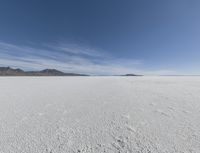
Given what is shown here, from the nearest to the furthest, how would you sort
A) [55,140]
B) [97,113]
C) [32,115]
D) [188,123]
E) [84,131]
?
[55,140] < [84,131] < [188,123] < [32,115] < [97,113]

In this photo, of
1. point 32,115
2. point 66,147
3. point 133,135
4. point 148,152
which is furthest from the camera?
point 32,115

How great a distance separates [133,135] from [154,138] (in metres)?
0.30

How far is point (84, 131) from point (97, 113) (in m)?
0.90

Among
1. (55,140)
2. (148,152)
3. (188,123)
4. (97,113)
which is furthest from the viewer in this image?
(97,113)

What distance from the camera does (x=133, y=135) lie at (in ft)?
6.08

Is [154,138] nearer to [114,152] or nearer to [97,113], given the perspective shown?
[114,152]

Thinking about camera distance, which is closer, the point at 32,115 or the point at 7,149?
the point at 7,149

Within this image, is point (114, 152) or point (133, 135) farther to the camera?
point (133, 135)

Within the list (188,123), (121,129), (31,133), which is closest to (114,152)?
(121,129)

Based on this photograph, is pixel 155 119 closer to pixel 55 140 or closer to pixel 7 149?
pixel 55 140

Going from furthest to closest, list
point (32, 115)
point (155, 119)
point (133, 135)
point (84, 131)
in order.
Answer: point (32, 115) → point (155, 119) → point (84, 131) → point (133, 135)

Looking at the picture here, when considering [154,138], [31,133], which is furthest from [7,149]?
[154,138]

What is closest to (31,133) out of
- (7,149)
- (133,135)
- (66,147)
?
(7,149)

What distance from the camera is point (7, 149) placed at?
4.94 ft
